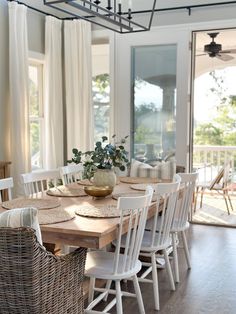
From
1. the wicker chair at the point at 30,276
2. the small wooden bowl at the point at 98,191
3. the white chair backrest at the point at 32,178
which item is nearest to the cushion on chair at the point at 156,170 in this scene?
the white chair backrest at the point at 32,178

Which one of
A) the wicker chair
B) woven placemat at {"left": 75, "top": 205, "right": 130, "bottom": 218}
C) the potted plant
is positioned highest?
the potted plant

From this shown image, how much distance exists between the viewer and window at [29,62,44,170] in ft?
18.1

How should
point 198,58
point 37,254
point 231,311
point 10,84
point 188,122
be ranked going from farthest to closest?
point 198,58, point 188,122, point 10,84, point 231,311, point 37,254

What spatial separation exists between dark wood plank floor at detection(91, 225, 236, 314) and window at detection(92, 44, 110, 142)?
252 centimetres

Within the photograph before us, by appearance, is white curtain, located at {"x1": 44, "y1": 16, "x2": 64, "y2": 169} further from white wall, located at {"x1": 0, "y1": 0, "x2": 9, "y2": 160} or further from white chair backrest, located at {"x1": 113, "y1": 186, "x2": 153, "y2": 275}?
white chair backrest, located at {"x1": 113, "y1": 186, "x2": 153, "y2": 275}

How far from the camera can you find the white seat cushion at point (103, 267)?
251 centimetres

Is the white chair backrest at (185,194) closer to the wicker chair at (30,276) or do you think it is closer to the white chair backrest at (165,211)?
the white chair backrest at (165,211)

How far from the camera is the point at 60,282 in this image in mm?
2129

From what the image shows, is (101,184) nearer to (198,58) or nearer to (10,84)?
(10,84)

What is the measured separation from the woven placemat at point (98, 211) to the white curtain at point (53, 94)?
107 inches

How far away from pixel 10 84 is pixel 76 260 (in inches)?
119

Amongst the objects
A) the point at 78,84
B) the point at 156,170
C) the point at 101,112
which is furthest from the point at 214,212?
the point at 78,84

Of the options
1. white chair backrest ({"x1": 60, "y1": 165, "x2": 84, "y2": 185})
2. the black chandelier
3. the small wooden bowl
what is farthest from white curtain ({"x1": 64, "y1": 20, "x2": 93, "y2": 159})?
the small wooden bowl

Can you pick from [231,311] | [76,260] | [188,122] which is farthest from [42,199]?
[188,122]
